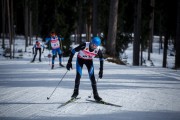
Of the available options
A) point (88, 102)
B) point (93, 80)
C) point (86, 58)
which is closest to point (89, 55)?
point (86, 58)

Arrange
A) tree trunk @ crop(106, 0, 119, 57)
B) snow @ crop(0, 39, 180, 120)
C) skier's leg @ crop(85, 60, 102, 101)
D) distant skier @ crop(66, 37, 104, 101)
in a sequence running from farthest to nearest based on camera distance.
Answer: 1. tree trunk @ crop(106, 0, 119, 57)
2. skier's leg @ crop(85, 60, 102, 101)
3. distant skier @ crop(66, 37, 104, 101)
4. snow @ crop(0, 39, 180, 120)

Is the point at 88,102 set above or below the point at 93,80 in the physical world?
below

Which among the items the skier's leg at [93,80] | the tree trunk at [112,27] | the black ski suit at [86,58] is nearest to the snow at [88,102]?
the skier's leg at [93,80]

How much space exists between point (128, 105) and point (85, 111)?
1.51m

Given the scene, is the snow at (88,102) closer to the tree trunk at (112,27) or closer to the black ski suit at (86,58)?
the black ski suit at (86,58)

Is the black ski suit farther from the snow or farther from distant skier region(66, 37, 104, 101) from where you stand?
the snow

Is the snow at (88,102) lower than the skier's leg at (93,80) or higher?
lower

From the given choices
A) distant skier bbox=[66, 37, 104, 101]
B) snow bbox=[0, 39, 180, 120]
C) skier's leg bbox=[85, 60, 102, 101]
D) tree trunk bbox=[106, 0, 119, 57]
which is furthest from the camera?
tree trunk bbox=[106, 0, 119, 57]

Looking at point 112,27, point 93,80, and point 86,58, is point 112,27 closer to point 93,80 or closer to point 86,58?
point 86,58

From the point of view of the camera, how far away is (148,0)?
24.2 metres

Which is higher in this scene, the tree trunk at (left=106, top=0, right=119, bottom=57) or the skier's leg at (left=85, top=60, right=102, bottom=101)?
the tree trunk at (left=106, top=0, right=119, bottom=57)

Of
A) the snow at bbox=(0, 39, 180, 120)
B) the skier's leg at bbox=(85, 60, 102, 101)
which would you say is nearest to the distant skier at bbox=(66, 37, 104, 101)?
the skier's leg at bbox=(85, 60, 102, 101)

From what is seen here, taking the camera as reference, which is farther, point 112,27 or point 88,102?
point 112,27

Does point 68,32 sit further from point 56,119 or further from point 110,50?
point 56,119
